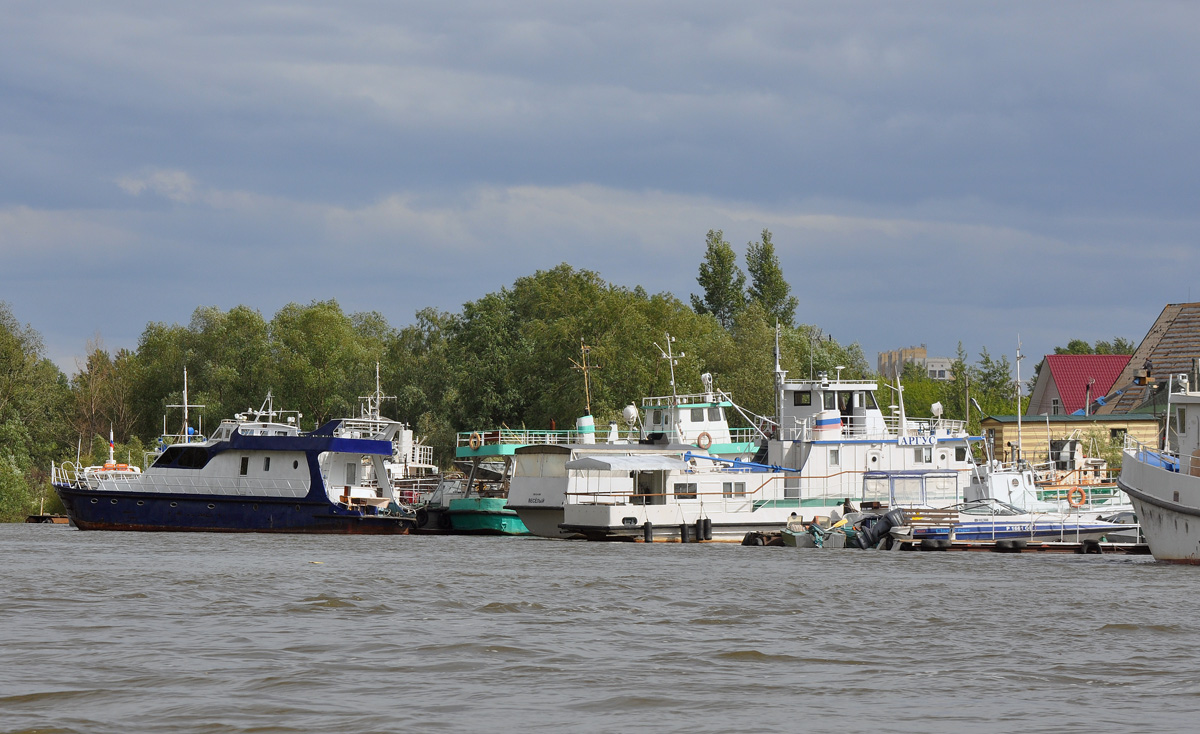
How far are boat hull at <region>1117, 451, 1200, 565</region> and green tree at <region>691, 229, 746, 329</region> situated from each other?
63762mm

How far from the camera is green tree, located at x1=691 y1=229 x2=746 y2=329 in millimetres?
92438

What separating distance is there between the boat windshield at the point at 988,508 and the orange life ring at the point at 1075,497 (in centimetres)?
361

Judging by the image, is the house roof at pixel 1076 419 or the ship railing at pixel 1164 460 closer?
the ship railing at pixel 1164 460

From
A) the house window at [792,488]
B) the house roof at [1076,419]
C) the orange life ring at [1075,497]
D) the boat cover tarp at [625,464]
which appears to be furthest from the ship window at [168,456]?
the house roof at [1076,419]

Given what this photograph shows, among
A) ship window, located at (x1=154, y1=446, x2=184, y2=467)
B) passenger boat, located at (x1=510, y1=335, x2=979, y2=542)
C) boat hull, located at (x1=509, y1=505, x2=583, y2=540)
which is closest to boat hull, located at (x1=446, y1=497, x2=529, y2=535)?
boat hull, located at (x1=509, y1=505, x2=583, y2=540)

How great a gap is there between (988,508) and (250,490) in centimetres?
2739

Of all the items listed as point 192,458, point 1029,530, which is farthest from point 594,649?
point 192,458

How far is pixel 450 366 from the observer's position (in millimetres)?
76312

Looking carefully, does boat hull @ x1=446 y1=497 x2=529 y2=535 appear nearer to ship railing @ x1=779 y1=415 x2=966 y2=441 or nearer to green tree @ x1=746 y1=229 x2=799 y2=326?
ship railing @ x1=779 y1=415 x2=966 y2=441

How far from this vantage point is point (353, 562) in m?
30.3

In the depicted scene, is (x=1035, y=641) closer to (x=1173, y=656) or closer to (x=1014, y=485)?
(x=1173, y=656)

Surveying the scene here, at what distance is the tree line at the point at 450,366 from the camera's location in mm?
68938

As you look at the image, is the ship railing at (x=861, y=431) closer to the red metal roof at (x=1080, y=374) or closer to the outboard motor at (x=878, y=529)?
the outboard motor at (x=878, y=529)

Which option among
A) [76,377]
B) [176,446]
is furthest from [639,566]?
[76,377]
